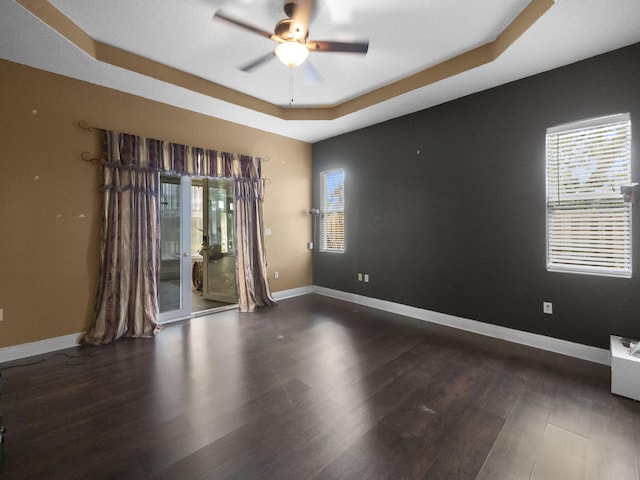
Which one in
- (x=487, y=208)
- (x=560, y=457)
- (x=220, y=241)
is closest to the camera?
(x=560, y=457)

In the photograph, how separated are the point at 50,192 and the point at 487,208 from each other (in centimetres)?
507

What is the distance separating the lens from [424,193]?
414 cm

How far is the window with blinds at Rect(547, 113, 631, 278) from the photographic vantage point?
2.71 metres

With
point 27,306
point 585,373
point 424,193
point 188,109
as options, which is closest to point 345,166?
point 424,193

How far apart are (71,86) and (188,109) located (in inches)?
50.3

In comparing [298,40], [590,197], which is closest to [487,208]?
[590,197]

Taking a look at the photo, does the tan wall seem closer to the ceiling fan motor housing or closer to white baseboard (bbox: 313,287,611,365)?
the ceiling fan motor housing

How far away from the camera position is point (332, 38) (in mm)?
2855

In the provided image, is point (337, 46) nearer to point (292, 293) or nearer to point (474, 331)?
point (474, 331)

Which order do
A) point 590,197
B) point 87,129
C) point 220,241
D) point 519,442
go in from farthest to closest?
point 220,241, point 87,129, point 590,197, point 519,442

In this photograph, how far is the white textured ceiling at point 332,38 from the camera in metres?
2.37

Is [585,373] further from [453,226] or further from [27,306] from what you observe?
[27,306]

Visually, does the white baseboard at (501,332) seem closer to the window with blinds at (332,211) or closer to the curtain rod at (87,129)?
the window with blinds at (332,211)

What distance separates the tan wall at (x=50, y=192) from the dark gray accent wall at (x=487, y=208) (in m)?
3.44
